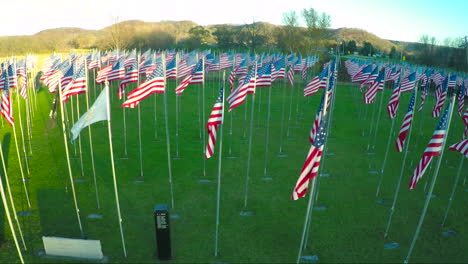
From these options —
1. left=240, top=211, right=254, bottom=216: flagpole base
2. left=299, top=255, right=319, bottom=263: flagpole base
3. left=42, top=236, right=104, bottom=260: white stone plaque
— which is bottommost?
left=299, top=255, right=319, bottom=263: flagpole base

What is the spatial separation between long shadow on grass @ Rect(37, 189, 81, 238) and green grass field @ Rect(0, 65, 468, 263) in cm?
4

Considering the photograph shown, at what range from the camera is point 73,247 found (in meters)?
9.23

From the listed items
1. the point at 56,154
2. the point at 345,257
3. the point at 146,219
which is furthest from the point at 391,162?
the point at 56,154

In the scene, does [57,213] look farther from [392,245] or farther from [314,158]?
[392,245]

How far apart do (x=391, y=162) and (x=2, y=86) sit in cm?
1961

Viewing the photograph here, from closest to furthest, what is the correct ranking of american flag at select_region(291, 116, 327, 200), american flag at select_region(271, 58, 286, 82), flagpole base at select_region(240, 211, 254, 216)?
american flag at select_region(291, 116, 327, 200) < flagpole base at select_region(240, 211, 254, 216) < american flag at select_region(271, 58, 286, 82)

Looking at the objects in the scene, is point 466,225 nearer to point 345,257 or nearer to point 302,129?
point 345,257

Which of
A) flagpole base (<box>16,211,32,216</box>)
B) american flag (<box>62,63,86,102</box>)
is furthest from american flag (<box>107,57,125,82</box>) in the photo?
flagpole base (<box>16,211,32,216</box>)

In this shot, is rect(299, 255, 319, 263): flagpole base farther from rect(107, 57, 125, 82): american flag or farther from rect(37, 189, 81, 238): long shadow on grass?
rect(107, 57, 125, 82): american flag

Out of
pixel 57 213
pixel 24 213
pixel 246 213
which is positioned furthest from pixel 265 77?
pixel 24 213

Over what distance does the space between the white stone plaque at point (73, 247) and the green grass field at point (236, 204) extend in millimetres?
324

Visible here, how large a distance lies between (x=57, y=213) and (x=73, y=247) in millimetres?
3436

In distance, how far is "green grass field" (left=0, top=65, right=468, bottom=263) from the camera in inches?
403

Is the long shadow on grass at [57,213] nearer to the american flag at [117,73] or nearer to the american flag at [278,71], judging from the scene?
the american flag at [117,73]
